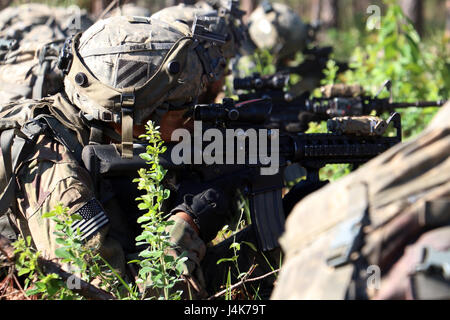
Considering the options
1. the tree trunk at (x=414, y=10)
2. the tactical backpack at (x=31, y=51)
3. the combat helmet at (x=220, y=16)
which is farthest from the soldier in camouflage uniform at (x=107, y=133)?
the tree trunk at (x=414, y=10)

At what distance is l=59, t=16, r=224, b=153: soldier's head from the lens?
126 inches

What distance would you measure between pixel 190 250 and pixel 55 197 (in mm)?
687

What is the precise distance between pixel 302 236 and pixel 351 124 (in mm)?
1915

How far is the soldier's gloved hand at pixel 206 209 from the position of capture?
10.7 feet

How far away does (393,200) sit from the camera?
1.71m

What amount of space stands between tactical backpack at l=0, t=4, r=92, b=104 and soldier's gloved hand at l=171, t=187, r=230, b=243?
5.52 feet

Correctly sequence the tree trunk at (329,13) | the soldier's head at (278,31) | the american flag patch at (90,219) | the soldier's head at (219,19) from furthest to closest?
the tree trunk at (329,13)
the soldier's head at (278,31)
the soldier's head at (219,19)
the american flag patch at (90,219)

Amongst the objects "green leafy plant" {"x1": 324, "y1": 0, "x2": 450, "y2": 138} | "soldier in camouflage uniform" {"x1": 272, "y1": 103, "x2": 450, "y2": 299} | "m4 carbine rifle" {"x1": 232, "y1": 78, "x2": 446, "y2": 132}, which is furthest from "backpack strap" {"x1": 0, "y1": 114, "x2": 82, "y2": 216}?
"green leafy plant" {"x1": 324, "y1": 0, "x2": 450, "y2": 138}

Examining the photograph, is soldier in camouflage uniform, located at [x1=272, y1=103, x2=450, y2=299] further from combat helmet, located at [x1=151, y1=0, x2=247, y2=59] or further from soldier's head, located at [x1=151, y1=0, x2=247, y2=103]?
combat helmet, located at [x1=151, y1=0, x2=247, y2=59]

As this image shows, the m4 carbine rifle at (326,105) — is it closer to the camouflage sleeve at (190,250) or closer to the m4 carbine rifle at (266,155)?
the m4 carbine rifle at (266,155)

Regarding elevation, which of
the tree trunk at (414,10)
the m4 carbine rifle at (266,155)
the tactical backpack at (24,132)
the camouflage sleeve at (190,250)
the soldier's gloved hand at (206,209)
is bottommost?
the camouflage sleeve at (190,250)

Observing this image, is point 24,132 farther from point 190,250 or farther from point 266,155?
point 266,155

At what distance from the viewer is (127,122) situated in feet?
10.5

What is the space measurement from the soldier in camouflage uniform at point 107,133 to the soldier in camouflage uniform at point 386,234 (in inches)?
53.9
